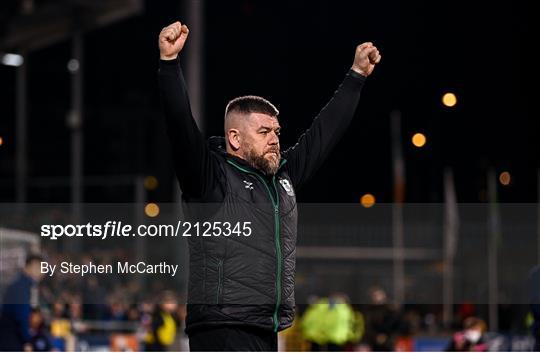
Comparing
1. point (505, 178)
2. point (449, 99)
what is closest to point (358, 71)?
point (449, 99)

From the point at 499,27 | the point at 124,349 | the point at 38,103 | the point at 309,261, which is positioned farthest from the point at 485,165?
the point at 38,103

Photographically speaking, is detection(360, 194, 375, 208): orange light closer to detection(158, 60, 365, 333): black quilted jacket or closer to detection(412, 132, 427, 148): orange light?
detection(412, 132, 427, 148): orange light

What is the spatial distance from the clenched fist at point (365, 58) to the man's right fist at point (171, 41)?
1129 mm

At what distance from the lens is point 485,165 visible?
30.9 m

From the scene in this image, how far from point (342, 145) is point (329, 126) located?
70.9 ft

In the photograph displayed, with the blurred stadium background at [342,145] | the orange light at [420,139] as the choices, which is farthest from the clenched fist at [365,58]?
the orange light at [420,139]

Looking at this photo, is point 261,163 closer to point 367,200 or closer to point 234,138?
point 234,138

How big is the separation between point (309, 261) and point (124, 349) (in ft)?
43.6

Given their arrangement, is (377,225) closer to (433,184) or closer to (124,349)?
(433,184)

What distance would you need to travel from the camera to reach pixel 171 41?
536 centimetres

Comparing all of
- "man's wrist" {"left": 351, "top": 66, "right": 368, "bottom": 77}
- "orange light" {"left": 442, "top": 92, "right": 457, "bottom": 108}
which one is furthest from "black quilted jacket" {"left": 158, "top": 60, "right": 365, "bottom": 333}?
"orange light" {"left": 442, "top": 92, "right": 457, "bottom": 108}

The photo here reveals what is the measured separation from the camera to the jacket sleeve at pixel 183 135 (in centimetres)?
539

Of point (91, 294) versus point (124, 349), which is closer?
point (124, 349)

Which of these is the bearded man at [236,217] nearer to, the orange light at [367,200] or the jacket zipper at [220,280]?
the jacket zipper at [220,280]
